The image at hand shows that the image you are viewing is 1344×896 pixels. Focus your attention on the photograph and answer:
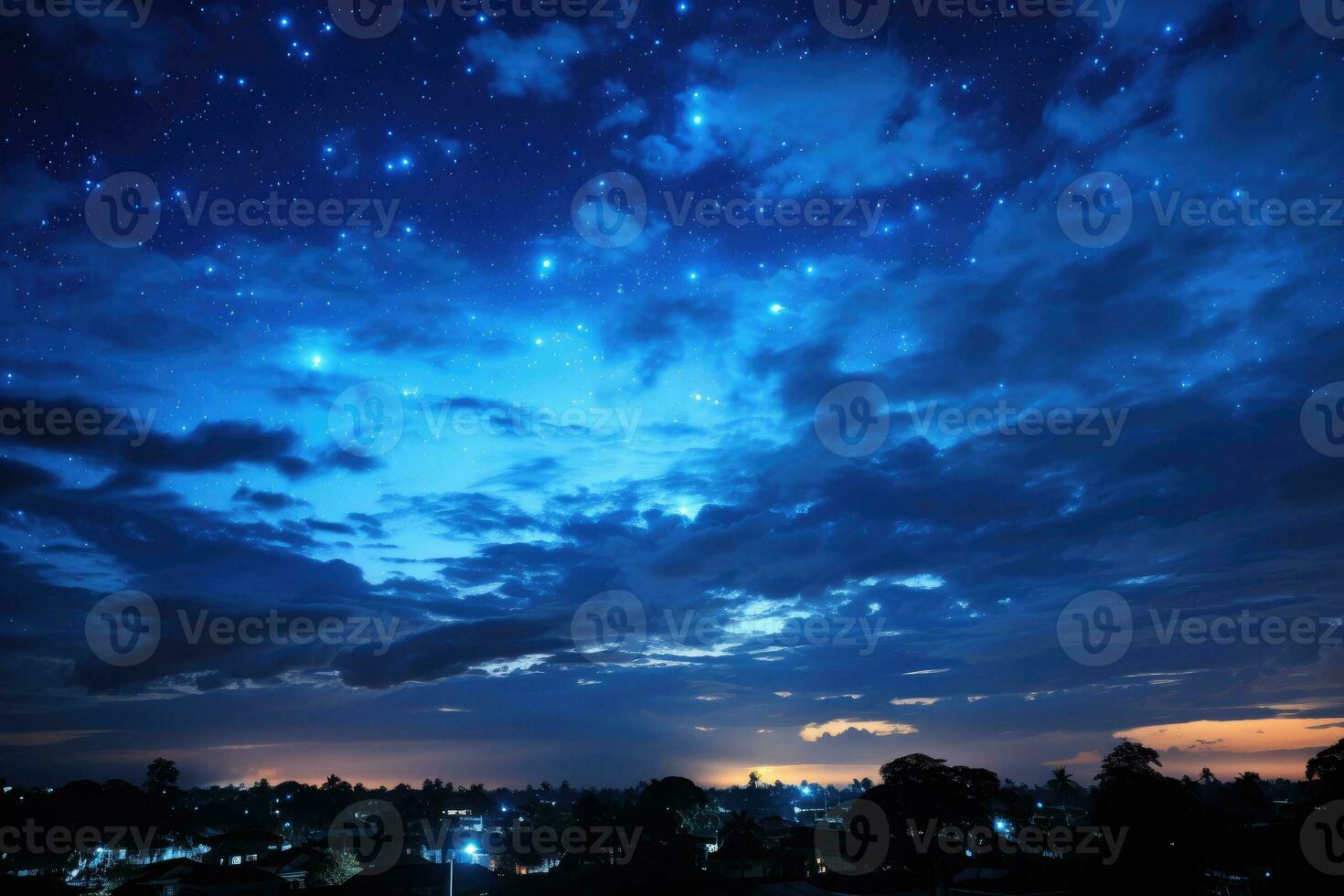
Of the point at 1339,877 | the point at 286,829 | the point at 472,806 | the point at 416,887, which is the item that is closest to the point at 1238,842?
the point at 1339,877

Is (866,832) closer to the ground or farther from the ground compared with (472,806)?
farther from the ground

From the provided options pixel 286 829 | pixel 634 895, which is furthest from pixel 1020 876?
pixel 286 829

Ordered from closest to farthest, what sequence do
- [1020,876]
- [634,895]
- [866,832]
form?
[634,895]
[1020,876]
[866,832]

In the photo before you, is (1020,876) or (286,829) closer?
(1020,876)

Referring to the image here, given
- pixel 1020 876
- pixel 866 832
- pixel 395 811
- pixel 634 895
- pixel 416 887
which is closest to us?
pixel 634 895

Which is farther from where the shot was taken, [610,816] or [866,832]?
[610,816]

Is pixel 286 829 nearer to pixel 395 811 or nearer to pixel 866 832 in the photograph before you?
pixel 395 811

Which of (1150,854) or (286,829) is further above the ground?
(1150,854)

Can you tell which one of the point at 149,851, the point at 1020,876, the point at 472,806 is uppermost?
the point at 1020,876

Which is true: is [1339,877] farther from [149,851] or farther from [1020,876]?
[149,851]
